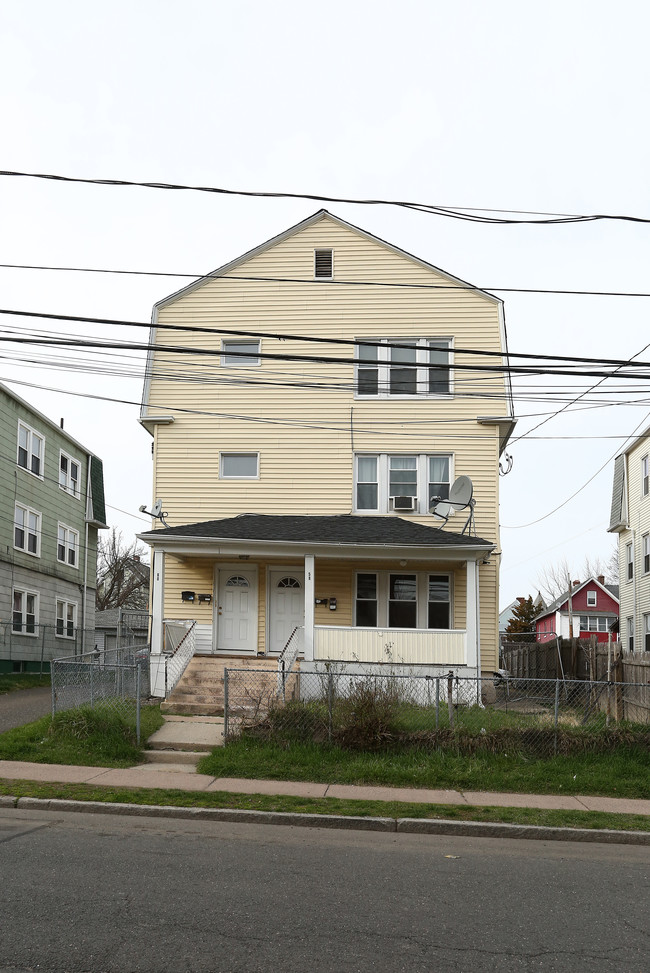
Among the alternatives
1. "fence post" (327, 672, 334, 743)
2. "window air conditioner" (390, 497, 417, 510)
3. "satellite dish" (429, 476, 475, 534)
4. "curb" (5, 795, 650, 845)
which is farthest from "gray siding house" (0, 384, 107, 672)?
"curb" (5, 795, 650, 845)

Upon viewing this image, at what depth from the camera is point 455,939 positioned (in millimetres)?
5699

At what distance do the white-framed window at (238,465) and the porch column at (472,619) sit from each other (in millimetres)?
6128

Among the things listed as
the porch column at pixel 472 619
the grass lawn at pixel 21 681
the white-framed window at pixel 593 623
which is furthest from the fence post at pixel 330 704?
the white-framed window at pixel 593 623

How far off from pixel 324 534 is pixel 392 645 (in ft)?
8.92

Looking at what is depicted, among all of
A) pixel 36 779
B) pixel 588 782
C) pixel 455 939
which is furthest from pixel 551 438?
pixel 455 939

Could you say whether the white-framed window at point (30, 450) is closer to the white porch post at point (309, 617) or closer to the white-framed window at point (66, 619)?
the white-framed window at point (66, 619)

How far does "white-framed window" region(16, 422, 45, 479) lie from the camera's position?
28609 mm

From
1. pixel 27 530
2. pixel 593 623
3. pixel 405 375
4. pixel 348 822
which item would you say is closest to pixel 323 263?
pixel 405 375

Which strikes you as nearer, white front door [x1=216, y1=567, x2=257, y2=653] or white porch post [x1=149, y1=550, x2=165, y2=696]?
white porch post [x1=149, y1=550, x2=165, y2=696]

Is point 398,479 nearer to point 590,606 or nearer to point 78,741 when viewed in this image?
point 78,741

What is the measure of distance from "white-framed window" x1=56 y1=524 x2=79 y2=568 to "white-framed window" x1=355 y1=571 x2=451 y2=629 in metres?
15.8

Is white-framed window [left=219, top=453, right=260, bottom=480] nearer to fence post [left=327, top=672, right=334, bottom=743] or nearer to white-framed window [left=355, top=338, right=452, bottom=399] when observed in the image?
white-framed window [left=355, top=338, right=452, bottom=399]

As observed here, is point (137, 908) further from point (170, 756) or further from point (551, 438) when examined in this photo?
point (551, 438)

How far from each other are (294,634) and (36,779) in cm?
873
